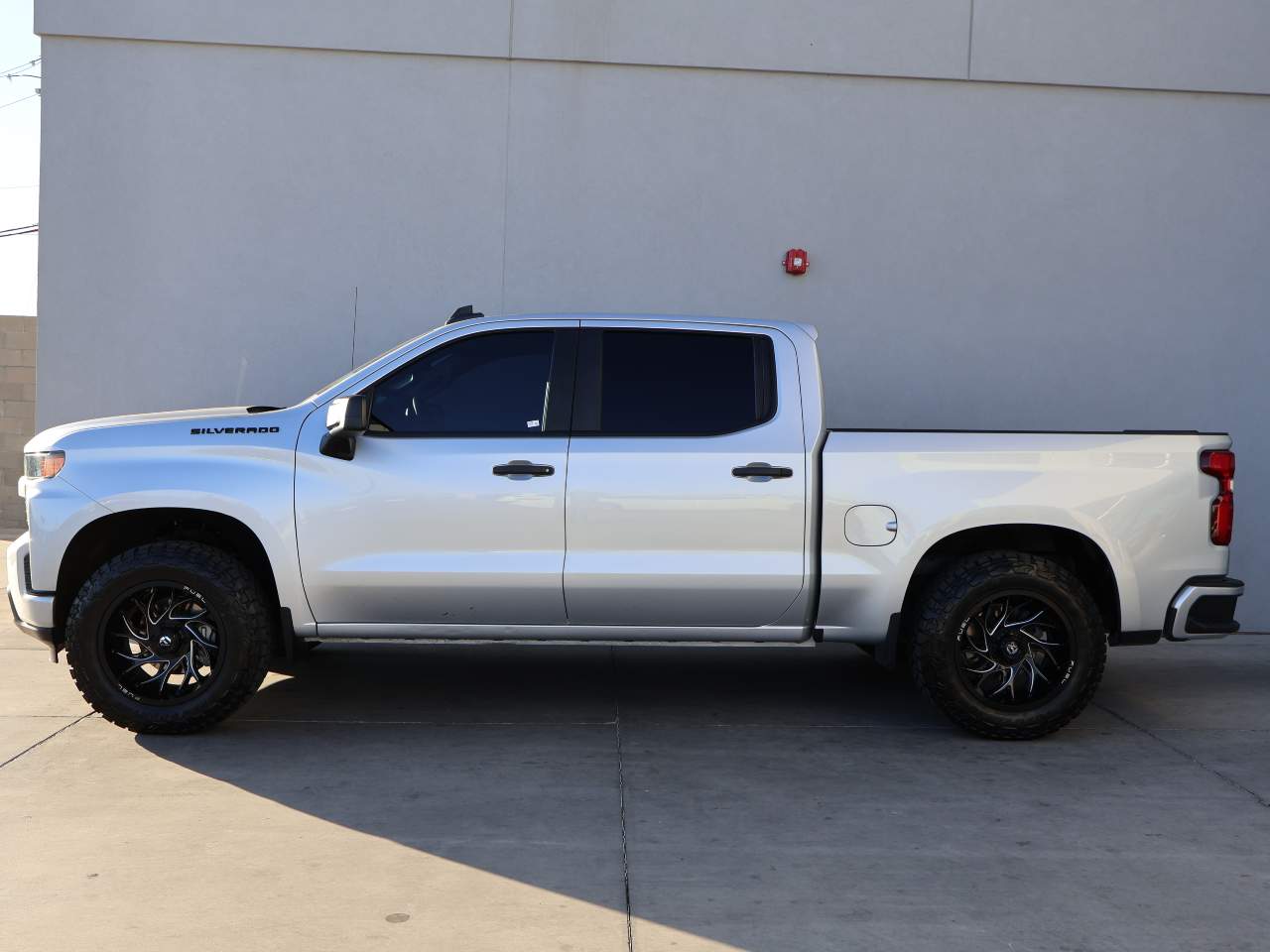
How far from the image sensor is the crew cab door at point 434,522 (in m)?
5.87

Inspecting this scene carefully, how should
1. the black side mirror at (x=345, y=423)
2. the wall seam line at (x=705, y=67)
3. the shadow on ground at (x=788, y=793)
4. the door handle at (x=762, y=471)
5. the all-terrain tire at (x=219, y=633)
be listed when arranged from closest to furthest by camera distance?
the shadow on ground at (x=788, y=793) < the black side mirror at (x=345, y=423) < the all-terrain tire at (x=219, y=633) < the door handle at (x=762, y=471) < the wall seam line at (x=705, y=67)

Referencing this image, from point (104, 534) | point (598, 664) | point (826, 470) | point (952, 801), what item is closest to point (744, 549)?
point (826, 470)

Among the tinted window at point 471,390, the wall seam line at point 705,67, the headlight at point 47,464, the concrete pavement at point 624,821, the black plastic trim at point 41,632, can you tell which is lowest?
the concrete pavement at point 624,821

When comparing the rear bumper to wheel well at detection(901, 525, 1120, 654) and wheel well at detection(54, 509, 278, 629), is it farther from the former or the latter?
wheel well at detection(54, 509, 278, 629)

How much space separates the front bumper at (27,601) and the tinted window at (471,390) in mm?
1663

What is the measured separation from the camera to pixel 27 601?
584cm

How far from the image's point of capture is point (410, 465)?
589 centimetres

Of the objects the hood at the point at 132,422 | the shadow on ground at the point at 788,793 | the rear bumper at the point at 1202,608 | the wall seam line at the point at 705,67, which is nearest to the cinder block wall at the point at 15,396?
the wall seam line at the point at 705,67

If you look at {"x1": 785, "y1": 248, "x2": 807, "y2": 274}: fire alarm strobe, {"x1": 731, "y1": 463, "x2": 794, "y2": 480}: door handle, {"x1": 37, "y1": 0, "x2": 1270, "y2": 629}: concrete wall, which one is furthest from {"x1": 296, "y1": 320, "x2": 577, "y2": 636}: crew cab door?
{"x1": 785, "y1": 248, "x2": 807, "y2": 274}: fire alarm strobe

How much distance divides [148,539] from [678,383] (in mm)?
2634

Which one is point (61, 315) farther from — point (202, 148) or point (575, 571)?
point (575, 571)

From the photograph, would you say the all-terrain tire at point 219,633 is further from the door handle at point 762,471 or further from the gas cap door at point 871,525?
the gas cap door at point 871,525

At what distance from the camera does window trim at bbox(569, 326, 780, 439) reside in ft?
19.6

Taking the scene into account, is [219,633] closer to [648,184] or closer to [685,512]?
[685,512]
